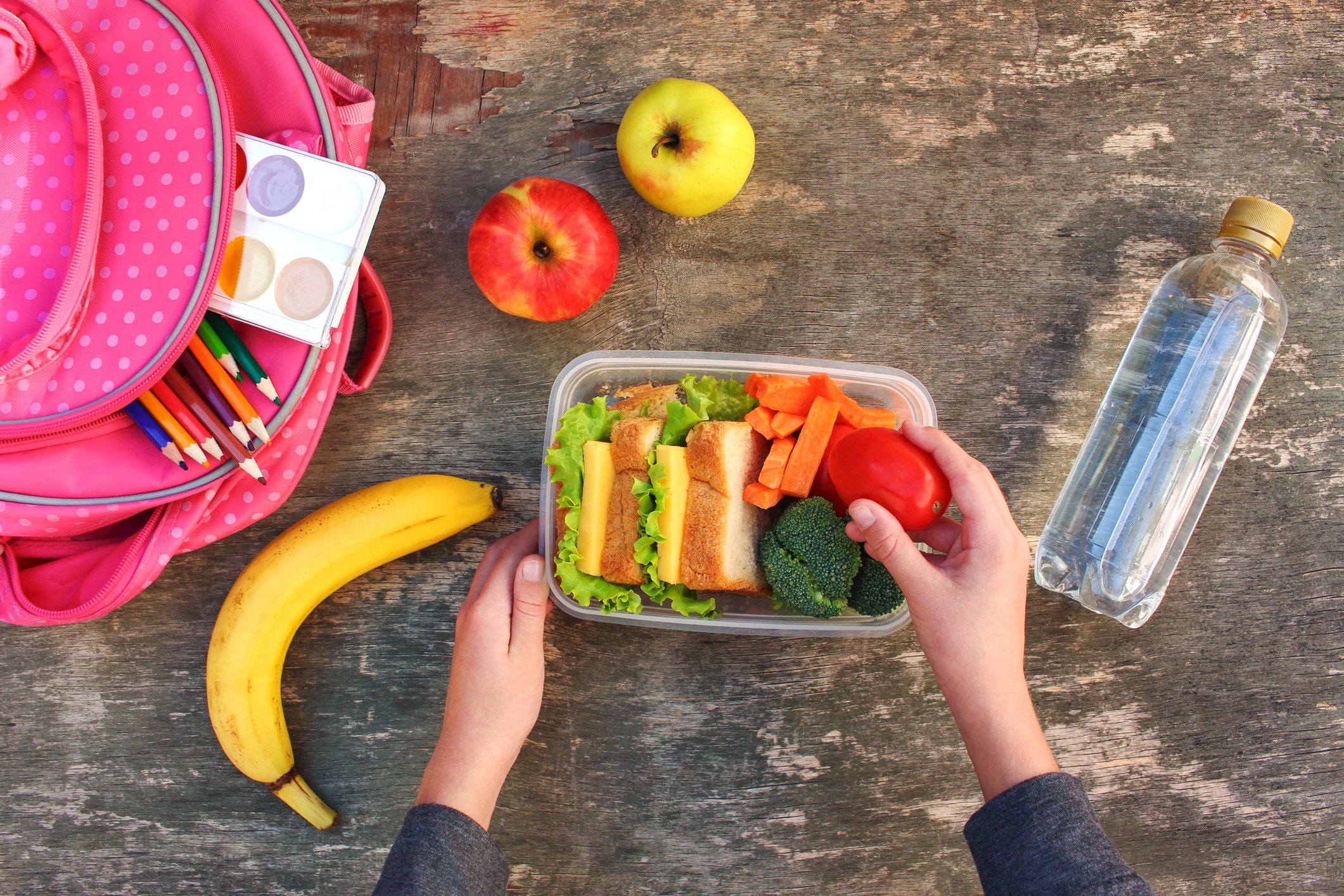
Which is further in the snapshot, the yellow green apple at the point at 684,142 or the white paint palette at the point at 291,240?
the yellow green apple at the point at 684,142

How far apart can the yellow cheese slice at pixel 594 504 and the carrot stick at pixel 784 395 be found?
0.24 metres

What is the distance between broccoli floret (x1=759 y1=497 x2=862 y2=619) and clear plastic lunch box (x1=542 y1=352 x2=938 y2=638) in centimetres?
14

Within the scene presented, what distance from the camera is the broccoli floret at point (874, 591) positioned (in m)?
0.92

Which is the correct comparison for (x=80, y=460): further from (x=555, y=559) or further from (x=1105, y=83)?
(x=1105, y=83)

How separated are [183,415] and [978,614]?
1071 millimetres

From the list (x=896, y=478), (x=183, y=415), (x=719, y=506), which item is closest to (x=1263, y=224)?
(x=896, y=478)

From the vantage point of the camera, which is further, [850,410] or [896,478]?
[850,410]

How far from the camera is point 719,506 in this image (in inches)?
37.1

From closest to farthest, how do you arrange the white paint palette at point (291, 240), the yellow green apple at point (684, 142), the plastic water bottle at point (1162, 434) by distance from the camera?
the white paint palette at point (291, 240) < the yellow green apple at point (684, 142) < the plastic water bottle at point (1162, 434)

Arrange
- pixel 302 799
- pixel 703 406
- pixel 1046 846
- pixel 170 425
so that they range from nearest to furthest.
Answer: pixel 1046 846 → pixel 170 425 → pixel 703 406 → pixel 302 799

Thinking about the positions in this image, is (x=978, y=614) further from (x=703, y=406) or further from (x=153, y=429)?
(x=153, y=429)

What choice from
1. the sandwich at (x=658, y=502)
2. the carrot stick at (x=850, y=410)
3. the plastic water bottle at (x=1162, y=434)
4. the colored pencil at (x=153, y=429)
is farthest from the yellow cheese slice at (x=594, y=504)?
the plastic water bottle at (x=1162, y=434)

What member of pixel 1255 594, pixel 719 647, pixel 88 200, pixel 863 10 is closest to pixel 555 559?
pixel 719 647

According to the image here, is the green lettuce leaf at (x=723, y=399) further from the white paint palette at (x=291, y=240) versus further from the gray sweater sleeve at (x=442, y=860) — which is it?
the gray sweater sleeve at (x=442, y=860)
